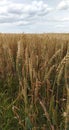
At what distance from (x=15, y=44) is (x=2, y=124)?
1317 mm

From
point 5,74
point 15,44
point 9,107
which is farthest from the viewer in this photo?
point 15,44

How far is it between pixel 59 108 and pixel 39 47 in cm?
92

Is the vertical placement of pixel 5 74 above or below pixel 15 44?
below

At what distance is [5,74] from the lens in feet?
8.26

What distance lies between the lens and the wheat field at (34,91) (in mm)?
1594

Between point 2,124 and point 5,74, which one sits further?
point 5,74

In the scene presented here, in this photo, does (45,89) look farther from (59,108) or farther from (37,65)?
(37,65)

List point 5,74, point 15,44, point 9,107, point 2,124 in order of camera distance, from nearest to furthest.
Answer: point 2,124 → point 9,107 → point 5,74 → point 15,44

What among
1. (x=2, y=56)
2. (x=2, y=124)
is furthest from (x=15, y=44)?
(x=2, y=124)

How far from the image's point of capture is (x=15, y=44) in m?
2.97

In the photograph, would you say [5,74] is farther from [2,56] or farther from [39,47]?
[39,47]

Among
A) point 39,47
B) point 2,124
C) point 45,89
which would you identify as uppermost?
point 39,47

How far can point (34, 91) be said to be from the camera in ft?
6.07

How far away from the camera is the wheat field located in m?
1.59
